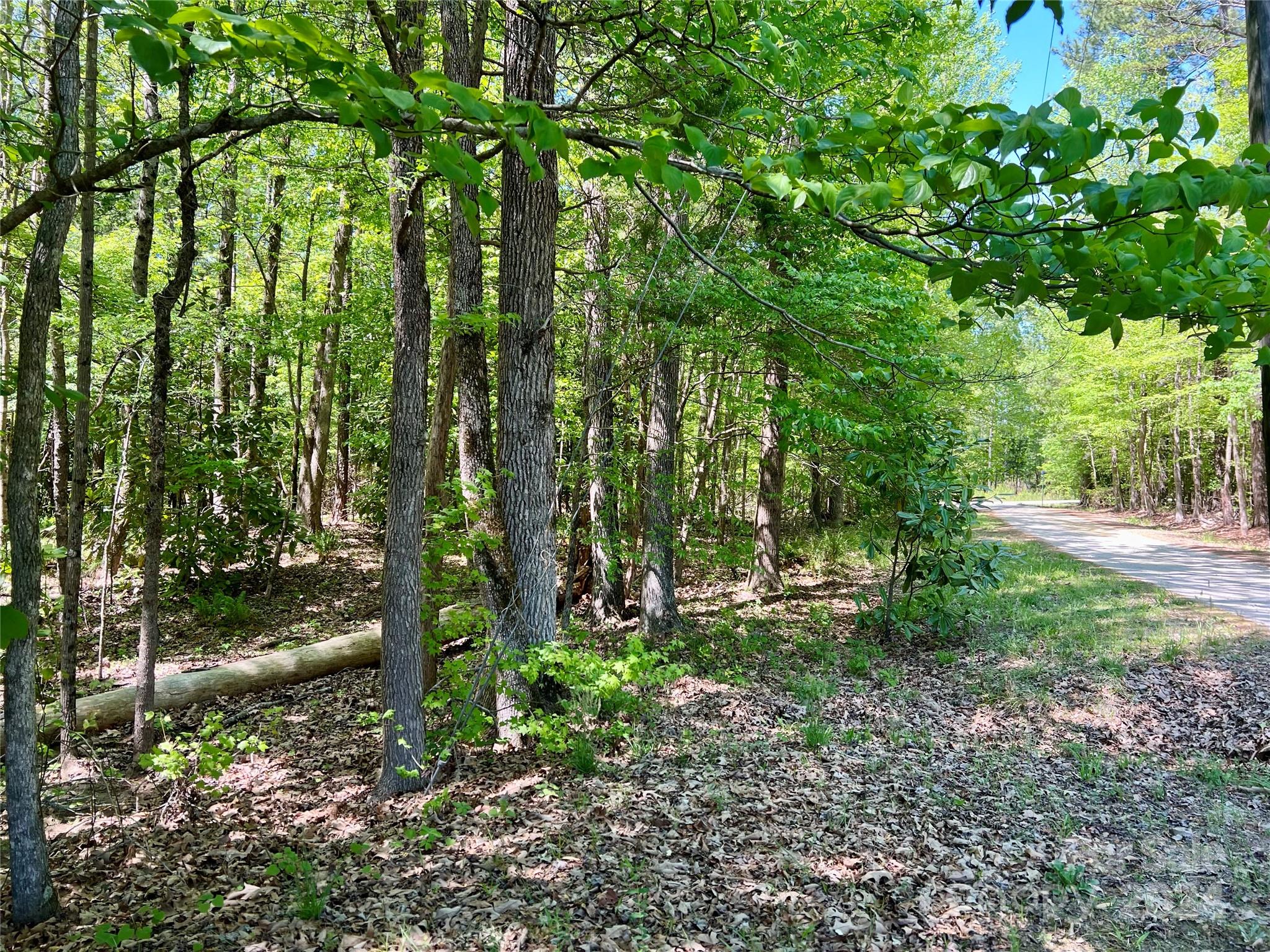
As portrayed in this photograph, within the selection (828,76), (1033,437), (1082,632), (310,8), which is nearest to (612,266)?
(828,76)

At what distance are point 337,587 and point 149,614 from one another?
602cm

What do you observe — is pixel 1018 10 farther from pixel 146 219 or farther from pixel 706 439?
pixel 706 439

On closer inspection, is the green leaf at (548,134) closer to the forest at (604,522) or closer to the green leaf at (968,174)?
the forest at (604,522)

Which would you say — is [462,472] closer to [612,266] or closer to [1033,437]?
[612,266]

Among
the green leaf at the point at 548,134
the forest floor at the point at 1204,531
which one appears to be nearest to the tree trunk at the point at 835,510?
the forest floor at the point at 1204,531

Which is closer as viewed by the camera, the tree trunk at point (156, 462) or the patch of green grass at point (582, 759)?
the tree trunk at point (156, 462)

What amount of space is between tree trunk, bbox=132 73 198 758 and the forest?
4cm

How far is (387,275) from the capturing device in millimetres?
12203

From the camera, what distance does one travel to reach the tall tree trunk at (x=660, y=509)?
27.9ft

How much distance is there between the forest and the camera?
1615 millimetres

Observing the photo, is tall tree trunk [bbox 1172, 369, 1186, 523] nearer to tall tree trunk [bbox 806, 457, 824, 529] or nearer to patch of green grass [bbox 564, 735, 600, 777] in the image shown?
tall tree trunk [bbox 806, 457, 824, 529]

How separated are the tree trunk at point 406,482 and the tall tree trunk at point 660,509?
4.28 meters

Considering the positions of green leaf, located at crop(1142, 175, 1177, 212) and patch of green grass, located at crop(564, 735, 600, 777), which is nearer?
green leaf, located at crop(1142, 175, 1177, 212)

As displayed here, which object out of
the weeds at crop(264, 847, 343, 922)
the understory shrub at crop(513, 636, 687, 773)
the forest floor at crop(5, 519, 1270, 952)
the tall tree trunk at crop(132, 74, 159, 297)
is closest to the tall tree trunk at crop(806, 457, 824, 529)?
the forest floor at crop(5, 519, 1270, 952)
